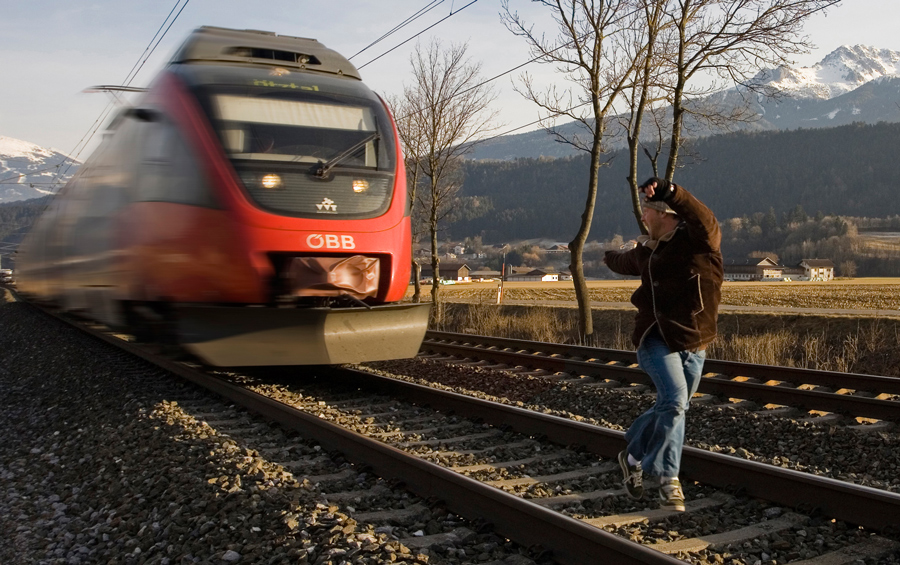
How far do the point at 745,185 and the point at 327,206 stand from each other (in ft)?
569

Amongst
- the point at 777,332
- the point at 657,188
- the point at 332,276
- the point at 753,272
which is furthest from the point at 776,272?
the point at 657,188

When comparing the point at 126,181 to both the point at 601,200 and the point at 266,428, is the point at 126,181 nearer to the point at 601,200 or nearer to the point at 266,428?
the point at 266,428

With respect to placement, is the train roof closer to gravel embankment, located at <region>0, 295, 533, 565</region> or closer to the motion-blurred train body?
the motion-blurred train body

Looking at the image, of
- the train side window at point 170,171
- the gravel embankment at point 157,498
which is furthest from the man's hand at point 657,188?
the train side window at point 170,171

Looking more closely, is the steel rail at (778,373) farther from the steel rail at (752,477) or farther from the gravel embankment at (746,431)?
the steel rail at (752,477)

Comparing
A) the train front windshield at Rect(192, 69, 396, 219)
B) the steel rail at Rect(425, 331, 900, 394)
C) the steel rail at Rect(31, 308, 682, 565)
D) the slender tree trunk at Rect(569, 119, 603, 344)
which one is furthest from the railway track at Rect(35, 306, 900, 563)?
the slender tree trunk at Rect(569, 119, 603, 344)

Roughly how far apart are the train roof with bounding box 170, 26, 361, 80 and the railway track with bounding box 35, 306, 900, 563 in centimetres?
383

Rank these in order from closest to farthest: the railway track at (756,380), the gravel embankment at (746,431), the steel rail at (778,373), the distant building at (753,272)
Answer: the gravel embankment at (746,431), the railway track at (756,380), the steel rail at (778,373), the distant building at (753,272)

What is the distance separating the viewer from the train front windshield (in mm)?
7715

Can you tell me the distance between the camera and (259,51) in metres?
9.06

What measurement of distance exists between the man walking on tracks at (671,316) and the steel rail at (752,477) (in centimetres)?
48

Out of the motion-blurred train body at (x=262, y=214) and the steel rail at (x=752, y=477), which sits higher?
the motion-blurred train body at (x=262, y=214)

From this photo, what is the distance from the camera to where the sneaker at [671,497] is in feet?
14.9

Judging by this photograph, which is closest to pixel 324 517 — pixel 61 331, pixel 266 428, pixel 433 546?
pixel 433 546
